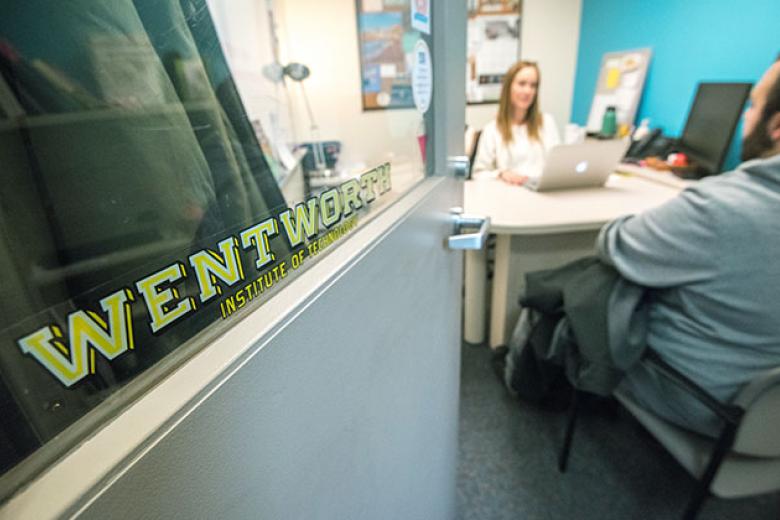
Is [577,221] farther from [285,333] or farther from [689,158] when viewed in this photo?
[285,333]

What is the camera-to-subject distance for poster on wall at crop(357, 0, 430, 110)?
60 cm

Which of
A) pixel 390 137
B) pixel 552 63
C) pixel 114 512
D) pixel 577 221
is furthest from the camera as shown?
pixel 552 63

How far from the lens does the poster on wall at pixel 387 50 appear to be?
60cm

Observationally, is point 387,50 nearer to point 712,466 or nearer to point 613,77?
point 712,466

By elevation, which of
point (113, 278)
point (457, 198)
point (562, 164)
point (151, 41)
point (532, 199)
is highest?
point (151, 41)

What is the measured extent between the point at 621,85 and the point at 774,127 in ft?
6.51

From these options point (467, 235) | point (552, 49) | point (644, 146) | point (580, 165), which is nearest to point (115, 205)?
point (467, 235)

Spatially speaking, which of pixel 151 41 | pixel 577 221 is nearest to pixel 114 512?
pixel 151 41

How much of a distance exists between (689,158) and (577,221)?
1096 millimetres

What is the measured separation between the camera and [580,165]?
160cm

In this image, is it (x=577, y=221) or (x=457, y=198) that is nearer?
(x=457, y=198)

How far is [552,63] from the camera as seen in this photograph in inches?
121

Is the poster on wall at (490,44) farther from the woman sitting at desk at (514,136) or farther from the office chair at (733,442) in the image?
the office chair at (733,442)

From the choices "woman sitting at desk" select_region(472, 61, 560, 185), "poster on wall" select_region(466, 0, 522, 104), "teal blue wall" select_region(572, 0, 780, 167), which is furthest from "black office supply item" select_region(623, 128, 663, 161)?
"poster on wall" select_region(466, 0, 522, 104)
